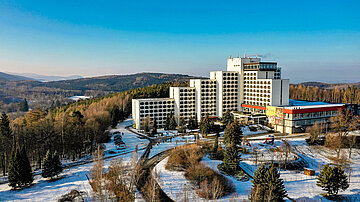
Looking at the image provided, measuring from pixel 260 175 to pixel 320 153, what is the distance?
28144 millimetres

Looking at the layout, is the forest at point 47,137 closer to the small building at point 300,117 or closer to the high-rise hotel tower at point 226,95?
the high-rise hotel tower at point 226,95

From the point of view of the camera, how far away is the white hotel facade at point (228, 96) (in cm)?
7156

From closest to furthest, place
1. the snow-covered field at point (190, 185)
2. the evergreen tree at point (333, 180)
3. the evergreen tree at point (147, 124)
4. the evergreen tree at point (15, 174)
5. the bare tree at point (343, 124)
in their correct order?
the snow-covered field at point (190, 185), the evergreen tree at point (333, 180), the evergreen tree at point (15, 174), the bare tree at point (343, 124), the evergreen tree at point (147, 124)

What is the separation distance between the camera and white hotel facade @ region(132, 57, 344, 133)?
2817 inches

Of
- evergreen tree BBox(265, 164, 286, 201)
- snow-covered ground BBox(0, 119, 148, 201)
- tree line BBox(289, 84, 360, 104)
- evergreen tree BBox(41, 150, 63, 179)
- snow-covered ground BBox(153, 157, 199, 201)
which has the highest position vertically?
tree line BBox(289, 84, 360, 104)

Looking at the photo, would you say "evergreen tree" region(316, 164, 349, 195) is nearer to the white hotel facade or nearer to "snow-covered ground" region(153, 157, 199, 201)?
"snow-covered ground" region(153, 157, 199, 201)

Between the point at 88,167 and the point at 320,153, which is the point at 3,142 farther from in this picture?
the point at 320,153

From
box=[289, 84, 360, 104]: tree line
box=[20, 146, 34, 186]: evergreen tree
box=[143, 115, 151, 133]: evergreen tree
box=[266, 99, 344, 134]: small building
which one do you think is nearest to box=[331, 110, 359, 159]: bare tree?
box=[266, 99, 344, 134]: small building

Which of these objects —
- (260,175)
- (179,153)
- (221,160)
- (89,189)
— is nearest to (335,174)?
(260,175)

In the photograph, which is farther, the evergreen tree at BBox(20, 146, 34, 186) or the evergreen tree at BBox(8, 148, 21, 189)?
the evergreen tree at BBox(20, 146, 34, 186)

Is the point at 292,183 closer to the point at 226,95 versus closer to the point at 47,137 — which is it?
the point at 47,137

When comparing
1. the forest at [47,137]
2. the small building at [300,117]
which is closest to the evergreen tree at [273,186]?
the forest at [47,137]

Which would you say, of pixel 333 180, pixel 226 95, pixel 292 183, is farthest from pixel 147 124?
pixel 333 180

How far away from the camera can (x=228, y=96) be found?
78125mm
